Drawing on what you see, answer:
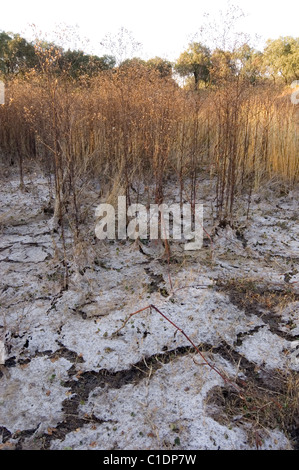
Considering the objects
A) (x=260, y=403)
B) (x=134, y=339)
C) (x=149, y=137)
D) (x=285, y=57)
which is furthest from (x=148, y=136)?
(x=285, y=57)

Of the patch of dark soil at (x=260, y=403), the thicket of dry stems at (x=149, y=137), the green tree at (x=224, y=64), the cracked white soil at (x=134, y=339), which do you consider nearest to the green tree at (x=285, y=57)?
the thicket of dry stems at (x=149, y=137)

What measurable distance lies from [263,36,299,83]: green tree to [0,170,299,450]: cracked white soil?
13.2 m

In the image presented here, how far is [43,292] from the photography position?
2426 millimetres

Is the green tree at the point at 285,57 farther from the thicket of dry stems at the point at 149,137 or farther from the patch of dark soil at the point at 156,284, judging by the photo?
the patch of dark soil at the point at 156,284

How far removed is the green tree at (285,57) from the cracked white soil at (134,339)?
13.2 metres

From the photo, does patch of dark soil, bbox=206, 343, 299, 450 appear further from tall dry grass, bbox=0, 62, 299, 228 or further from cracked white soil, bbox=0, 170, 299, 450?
tall dry grass, bbox=0, 62, 299, 228

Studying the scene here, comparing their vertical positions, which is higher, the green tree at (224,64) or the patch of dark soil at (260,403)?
the green tree at (224,64)

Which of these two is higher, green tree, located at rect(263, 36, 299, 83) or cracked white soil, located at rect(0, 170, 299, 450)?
green tree, located at rect(263, 36, 299, 83)

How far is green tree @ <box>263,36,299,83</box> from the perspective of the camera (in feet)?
45.7

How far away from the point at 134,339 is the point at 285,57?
56.0ft

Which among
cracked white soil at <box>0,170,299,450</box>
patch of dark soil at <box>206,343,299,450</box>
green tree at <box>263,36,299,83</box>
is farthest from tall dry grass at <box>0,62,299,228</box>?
green tree at <box>263,36,299,83</box>

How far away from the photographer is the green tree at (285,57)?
13922 mm

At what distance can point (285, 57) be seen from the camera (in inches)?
596

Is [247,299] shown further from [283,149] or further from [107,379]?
[283,149]
